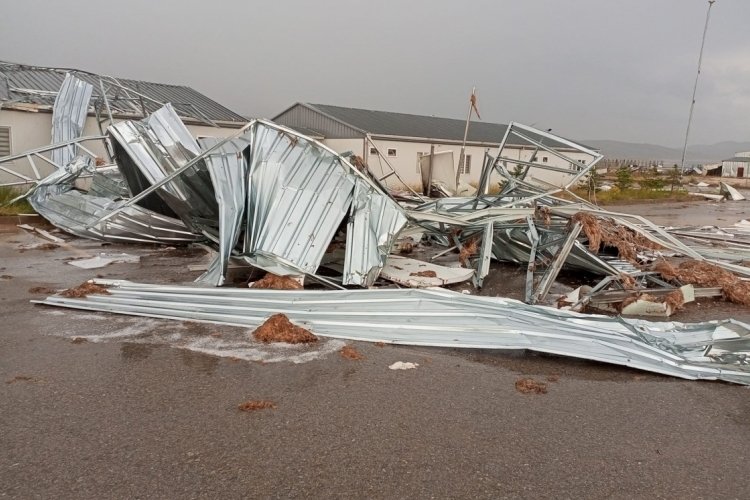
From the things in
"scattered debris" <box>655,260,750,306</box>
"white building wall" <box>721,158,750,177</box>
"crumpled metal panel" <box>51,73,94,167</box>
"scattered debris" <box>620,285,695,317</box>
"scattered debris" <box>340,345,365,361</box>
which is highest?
"white building wall" <box>721,158,750,177</box>

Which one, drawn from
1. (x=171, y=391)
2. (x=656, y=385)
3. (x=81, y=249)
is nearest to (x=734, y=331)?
(x=656, y=385)

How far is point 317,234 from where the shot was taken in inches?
271

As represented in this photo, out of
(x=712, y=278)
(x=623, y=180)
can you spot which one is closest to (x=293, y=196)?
(x=712, y=278)

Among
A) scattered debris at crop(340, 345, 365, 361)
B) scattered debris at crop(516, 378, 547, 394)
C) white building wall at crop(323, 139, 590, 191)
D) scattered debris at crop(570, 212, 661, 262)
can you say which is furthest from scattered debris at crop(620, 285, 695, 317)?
white building wall at crop(323, 139, 590, 191)

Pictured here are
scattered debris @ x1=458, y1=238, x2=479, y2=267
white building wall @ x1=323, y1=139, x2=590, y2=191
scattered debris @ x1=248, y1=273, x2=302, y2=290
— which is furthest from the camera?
white building wall @ x1=323, y1=139, x2=590, y2=191

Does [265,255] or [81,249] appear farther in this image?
[81,249]

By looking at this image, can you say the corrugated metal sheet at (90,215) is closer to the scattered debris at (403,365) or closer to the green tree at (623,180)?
the scattered debris at (403,365)

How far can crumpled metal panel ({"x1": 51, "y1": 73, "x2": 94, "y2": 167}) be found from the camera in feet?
44.6

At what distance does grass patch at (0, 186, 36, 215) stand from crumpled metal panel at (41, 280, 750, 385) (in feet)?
24.3

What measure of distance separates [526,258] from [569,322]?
3.80 metres

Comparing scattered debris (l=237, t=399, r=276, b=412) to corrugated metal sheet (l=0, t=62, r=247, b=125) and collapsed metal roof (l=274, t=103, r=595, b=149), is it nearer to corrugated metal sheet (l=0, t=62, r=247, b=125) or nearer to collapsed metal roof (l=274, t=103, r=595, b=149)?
corrugated metal sheet (l=0, t=62, r=247, b=125)

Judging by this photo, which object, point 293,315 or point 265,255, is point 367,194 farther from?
point 293,315

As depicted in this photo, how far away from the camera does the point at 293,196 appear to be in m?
7.05

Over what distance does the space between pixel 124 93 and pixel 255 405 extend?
1665 centimetres
